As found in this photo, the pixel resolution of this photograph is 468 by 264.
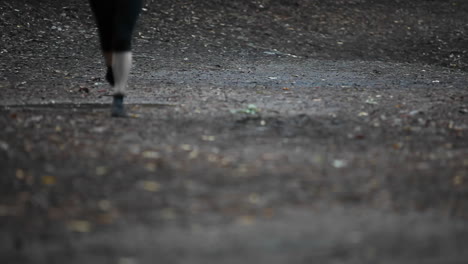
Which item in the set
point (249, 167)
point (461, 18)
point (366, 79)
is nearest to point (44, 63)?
point (366, 79)

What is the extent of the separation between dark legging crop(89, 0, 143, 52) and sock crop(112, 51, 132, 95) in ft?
0.19

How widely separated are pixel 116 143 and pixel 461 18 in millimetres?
13158

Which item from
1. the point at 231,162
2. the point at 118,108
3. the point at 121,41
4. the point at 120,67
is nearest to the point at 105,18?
the point at 121,41

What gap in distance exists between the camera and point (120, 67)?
6152 millimetres

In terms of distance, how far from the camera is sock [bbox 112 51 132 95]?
20.1 feet

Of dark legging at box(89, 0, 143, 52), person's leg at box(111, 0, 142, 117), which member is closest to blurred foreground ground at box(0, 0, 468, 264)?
person's leg at box(111, 0, 142, 117)

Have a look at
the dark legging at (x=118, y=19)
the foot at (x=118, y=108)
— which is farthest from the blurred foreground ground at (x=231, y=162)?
the dark legging at (x=118, y=19)

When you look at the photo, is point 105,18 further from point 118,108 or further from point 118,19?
point 118,108

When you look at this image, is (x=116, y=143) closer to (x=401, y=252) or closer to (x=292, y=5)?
(x=401, y=252)

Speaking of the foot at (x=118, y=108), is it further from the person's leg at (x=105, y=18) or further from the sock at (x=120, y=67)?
the person's leg at (x=105, y=18)

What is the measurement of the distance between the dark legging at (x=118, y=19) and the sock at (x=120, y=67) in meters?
0.06

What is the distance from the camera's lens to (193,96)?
7758 millimetres

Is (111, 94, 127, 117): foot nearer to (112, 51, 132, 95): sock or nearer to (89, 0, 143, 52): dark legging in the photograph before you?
(112, 51, 132, 95): sock

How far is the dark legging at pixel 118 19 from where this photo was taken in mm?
5887
